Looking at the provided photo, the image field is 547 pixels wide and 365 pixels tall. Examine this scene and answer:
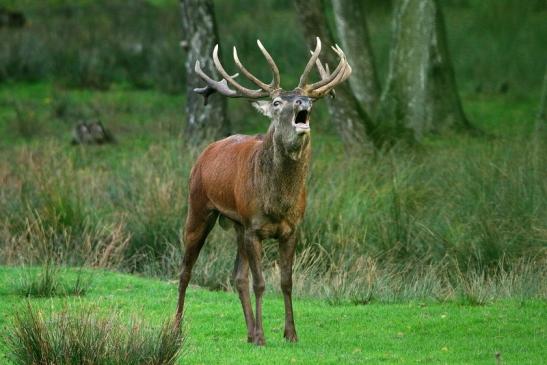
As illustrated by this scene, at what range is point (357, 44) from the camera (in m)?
27.9

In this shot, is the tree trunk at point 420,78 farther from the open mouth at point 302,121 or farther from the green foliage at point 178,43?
the open mouth at point 302,121

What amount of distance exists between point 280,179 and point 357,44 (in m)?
16.5

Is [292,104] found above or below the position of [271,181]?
above

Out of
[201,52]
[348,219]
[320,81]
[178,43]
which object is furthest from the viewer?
[178,43]

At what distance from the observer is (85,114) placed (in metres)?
30.0

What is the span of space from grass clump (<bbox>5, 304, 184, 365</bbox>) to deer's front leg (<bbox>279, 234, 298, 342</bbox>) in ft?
5.89

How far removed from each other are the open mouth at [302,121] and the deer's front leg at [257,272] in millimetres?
1083

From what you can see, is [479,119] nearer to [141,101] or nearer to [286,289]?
[141,101]

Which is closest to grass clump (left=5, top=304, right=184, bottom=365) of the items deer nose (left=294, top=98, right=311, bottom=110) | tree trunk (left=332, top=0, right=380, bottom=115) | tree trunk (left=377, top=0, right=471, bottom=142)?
deer nose (left=294, top=98, right=311, bottom=110)

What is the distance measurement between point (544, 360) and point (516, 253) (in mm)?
5789

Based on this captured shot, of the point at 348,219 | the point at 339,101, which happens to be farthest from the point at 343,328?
the point at 339,101

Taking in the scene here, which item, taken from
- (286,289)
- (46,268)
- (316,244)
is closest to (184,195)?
(316,244)

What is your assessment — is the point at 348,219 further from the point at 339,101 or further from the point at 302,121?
the point at 302,121

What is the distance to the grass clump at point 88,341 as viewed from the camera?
9.98 metres
